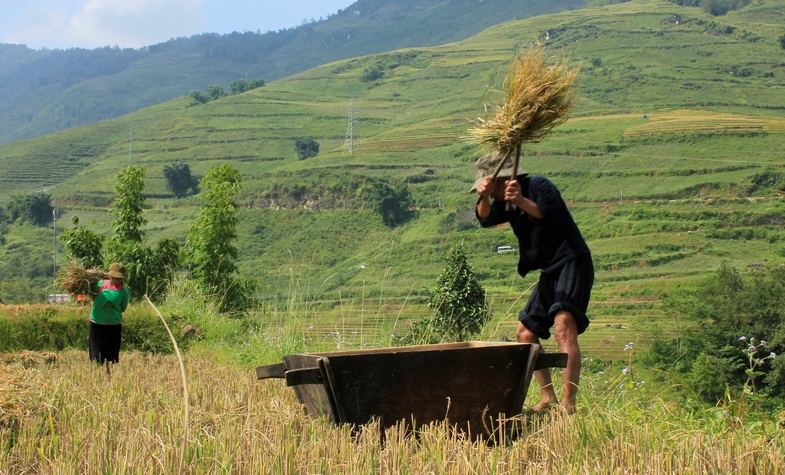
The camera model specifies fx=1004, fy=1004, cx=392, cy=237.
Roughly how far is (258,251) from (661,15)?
109m

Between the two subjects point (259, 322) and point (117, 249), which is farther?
point (117, 249)

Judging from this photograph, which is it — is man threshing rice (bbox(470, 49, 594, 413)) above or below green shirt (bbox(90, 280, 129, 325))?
above

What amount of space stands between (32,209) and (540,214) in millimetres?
113928

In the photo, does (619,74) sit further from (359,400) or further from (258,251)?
(359,400)

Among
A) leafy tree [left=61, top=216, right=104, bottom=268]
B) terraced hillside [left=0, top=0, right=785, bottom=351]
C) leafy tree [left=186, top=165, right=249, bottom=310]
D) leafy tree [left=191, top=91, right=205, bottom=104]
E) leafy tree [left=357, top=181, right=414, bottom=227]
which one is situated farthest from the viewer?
leafy tree [left=191, top=91, right=205, bottom=104]

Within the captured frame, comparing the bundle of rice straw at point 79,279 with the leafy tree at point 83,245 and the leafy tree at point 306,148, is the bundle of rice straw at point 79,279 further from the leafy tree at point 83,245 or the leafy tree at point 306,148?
the leafy tree at point 306,148

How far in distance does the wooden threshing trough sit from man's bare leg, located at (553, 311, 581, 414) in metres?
0.25

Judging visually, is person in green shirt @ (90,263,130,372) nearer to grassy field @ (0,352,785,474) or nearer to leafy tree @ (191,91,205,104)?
grassy field @ (0,352,785,474)

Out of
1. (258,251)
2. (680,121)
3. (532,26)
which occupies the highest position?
(532,26)

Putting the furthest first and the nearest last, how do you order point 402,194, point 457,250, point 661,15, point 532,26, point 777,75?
point 532,26, point 661,15, point 777,75, point 402,194, point 457,250

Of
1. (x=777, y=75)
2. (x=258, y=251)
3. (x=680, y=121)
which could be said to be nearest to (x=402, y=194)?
(x=258, y=251)

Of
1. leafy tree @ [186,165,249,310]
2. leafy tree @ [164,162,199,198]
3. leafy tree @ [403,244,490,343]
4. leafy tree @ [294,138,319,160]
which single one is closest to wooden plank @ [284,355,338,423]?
leafy tree @ [403,244,490,343]

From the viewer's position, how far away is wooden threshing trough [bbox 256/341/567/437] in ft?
16.6

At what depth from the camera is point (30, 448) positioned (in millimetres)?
4355
